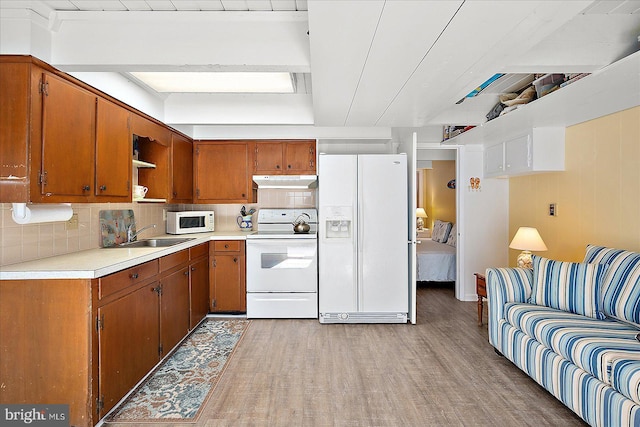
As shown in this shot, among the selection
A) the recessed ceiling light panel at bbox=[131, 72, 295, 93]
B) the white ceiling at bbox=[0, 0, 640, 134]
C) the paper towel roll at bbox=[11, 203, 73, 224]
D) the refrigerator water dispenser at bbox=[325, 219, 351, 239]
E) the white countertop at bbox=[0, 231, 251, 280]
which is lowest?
the white countertop at bbox=[0, 231, 251, 280]

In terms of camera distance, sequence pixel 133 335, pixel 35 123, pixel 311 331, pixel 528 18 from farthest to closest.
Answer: pixel 311 331 → pixel 133 335 → pixel 35 123 → pixel 528 18

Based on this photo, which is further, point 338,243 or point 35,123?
point 338,243

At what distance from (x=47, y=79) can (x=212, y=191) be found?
2.44 m

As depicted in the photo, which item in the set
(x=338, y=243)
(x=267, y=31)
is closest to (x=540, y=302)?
(x=338, y=243)

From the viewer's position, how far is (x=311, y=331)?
3.62 m

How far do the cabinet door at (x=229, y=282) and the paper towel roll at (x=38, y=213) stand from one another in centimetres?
183

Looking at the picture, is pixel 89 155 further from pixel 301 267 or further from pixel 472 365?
pixel 472 365

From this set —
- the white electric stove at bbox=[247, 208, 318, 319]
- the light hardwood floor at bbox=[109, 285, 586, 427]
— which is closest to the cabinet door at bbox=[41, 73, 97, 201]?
the light hardwood floor at bbox=[109, 285, 586, 427]

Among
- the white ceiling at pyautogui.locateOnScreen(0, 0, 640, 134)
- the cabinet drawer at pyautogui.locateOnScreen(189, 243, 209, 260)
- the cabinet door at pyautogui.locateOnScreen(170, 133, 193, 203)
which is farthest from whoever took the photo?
the cabinet door at pyautogui.locateOnScreen(170, 133, 193, 203)

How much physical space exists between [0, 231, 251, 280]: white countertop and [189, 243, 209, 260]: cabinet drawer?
54 cm

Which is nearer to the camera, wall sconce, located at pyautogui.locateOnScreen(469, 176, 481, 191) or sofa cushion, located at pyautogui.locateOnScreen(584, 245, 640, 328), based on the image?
sofa cushion, located at pyautogui.locateOnScreen(584, 245, 640, 328)

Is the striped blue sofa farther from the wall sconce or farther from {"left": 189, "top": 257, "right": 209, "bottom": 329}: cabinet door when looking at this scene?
{"left": 189, "top": 257, "right": 209, "bottom": 329}: cabinet door

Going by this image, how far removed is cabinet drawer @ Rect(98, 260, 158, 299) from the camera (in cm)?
202

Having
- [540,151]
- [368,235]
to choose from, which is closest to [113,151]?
[368,235]
